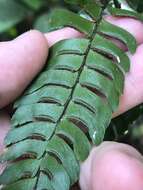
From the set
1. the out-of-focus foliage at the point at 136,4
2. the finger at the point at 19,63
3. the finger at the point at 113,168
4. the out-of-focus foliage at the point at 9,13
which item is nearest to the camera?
the finger at the point at 113,168

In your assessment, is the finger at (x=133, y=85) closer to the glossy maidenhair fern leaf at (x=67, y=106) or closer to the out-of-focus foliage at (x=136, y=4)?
the glossy maidenhair fern leaf at (x=67, y=106)

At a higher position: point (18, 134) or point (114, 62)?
point (114, 62)

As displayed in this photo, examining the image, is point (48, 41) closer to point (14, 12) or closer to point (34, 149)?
point (34, 149)

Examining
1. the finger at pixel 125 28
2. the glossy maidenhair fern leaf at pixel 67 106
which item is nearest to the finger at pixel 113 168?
the glossy maidenhair fern leaf at pixel 67 106

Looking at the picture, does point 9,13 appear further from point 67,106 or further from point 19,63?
point 67,106

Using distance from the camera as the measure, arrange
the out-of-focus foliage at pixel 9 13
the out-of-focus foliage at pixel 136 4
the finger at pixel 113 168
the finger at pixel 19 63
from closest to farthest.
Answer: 1. the finger at pixel 113 168
2. the finger at pixel 19 63
3. the out-of-focus foliage at pixel 136 4
4. the out-of-focus foliage at pixel 9 13

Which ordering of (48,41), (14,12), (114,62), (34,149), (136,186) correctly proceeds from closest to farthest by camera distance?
(136,186) → (34,149) → (114,62) → (48,41) → (14,12)

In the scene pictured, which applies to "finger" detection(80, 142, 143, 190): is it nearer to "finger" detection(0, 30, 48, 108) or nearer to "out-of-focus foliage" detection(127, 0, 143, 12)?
"finger" detection(0, 30, 48, 108)

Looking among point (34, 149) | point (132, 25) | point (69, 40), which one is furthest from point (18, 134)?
point (132, 25)
